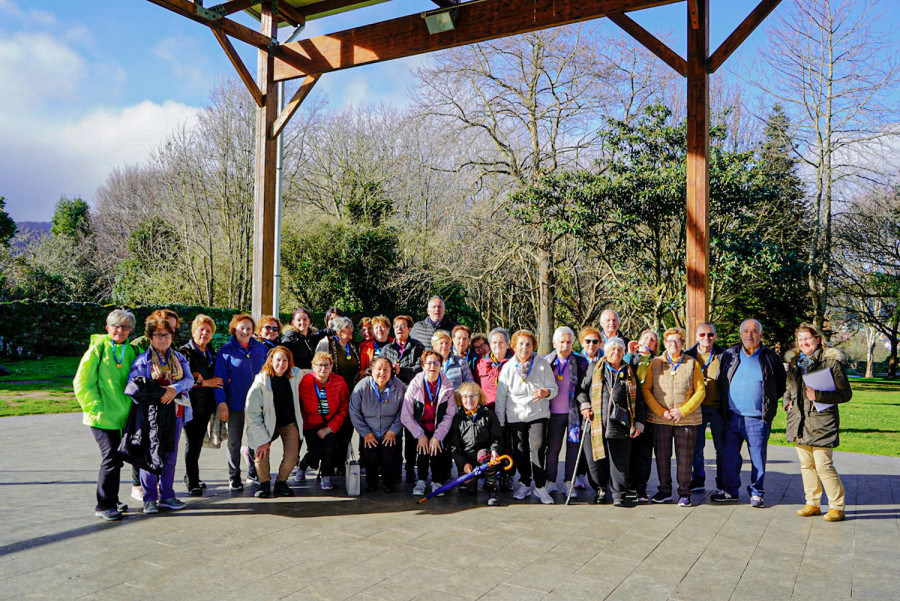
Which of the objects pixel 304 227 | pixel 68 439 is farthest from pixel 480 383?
pixel 304 227

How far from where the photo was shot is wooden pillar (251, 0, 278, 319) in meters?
8.60

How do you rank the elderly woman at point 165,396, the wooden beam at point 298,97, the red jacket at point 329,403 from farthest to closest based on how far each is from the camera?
the wooden beam at point 298,97 < the red jacket at point 329,403 < the elderly woman at point 165,396

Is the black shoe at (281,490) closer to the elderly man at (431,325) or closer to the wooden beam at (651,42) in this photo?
the elderly man at (431,325)

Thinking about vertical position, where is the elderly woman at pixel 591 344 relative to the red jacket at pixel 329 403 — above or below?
above

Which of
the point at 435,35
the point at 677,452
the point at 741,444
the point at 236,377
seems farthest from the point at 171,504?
the point at 435,35

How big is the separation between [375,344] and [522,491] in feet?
7.40

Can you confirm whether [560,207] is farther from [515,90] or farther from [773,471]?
[773,471]

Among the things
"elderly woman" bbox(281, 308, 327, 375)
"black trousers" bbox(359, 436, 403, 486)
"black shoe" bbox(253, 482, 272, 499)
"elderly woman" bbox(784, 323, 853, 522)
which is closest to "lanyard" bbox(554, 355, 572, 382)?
"black trousers" bbox(359, 436, 403, 486)

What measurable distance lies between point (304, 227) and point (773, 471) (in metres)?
15.7

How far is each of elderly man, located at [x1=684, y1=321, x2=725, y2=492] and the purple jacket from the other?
2147mm

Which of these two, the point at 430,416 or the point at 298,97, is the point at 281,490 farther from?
the point at 298,97

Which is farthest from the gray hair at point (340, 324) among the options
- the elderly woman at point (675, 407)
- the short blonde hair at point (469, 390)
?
the elderly woman at point (675, 407)

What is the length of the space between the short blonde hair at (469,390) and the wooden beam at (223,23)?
5116mm

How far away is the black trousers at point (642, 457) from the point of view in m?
5.88
